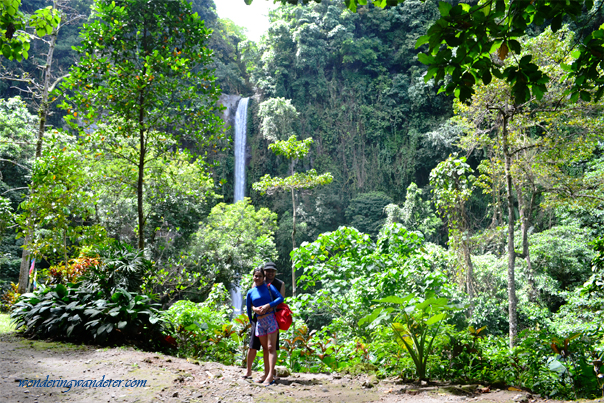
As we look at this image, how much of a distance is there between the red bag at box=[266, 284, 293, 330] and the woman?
0.12ft

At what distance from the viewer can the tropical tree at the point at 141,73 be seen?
590 cm

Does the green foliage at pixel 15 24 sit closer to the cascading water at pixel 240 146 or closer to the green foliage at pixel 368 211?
the green foliage at pixel 368 211

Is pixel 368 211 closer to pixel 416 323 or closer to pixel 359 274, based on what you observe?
pixel 359 274

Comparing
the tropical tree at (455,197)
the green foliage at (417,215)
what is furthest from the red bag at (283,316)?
the green foliage at (417,215)

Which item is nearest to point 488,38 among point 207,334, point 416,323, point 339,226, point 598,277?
point 416,323

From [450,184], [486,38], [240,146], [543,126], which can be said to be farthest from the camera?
[240,146]

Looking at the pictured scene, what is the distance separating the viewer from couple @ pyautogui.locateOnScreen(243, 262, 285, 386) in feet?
11.0

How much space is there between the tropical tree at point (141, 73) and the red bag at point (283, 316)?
345cm

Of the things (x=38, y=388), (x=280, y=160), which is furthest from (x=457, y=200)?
(x=280, y=160)

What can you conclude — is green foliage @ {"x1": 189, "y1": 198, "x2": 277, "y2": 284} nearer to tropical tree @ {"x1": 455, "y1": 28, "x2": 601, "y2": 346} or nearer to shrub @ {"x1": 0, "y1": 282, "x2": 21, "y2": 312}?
shrub @ {"x1": 0, "y1": 282, "x2": 21, "y2": 312}

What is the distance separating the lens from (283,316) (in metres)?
3.47

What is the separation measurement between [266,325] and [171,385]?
0.92 metres

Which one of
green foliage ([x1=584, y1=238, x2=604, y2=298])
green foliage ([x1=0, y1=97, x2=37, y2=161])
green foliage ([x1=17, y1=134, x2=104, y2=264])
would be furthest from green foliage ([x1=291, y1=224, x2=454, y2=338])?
green foliage ([x1=0, y1=97, x2=37, y2=161])

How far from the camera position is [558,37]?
7.83m
